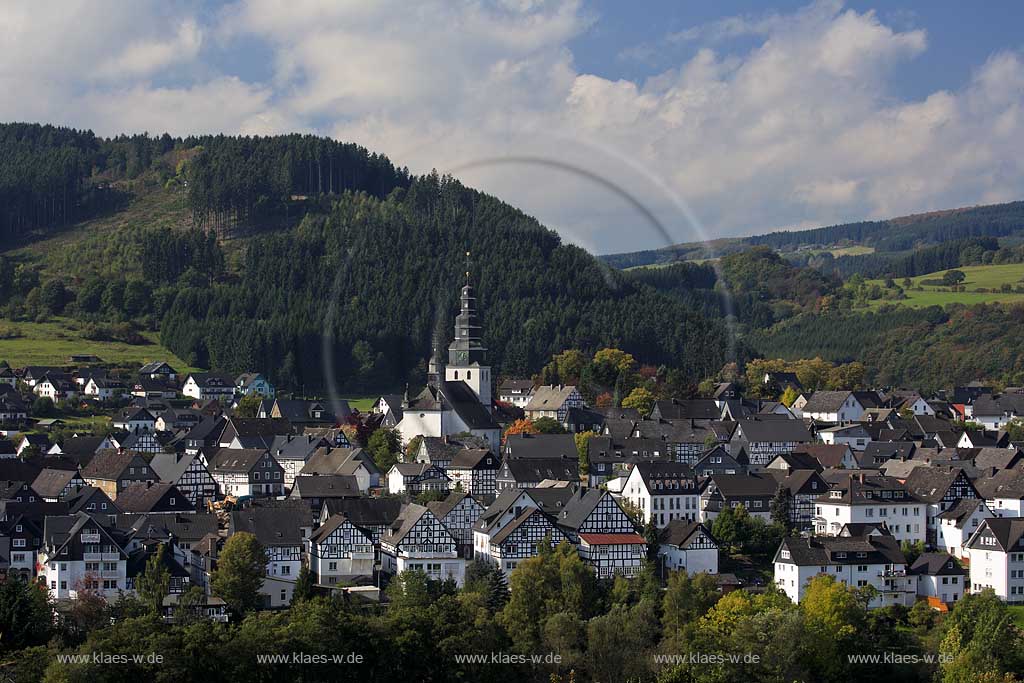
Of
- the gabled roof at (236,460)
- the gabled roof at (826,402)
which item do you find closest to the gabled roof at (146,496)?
→ the gabled roof at (236,460)

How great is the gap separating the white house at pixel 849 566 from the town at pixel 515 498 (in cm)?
6

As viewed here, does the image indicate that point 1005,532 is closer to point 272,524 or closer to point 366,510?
point 366,510

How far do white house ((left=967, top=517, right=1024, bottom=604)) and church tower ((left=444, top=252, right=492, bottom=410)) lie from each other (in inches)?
1341

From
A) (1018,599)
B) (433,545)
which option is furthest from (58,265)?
(1018,599)

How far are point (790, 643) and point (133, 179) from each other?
442 ft

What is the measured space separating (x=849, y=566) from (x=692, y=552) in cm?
499

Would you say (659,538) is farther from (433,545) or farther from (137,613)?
(137,613)

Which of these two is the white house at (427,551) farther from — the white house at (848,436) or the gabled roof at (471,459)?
the white house at (848,436)

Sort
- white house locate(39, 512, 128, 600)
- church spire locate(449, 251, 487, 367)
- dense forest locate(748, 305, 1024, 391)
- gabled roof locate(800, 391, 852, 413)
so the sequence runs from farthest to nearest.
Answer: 1. dense forest locate(748, 305, 1024, 391)
2. church spire locate(449, 251, 487, 367)
3. gabled roof locate(800, 391, 852, 413)
4. white house locate(39, 512, 128, 600)

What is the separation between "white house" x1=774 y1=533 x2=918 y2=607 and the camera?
51969 mm

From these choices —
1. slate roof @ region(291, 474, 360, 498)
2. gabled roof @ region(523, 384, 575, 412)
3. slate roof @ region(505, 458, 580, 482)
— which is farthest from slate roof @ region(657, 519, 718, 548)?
gabled roof @ region(523, 384, 575, 412)

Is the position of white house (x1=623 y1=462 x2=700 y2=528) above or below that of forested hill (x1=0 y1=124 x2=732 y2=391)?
below

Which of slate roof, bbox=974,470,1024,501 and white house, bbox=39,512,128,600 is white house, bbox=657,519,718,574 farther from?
white house, bbox=39,512,128,600

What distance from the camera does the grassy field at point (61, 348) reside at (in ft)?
349
